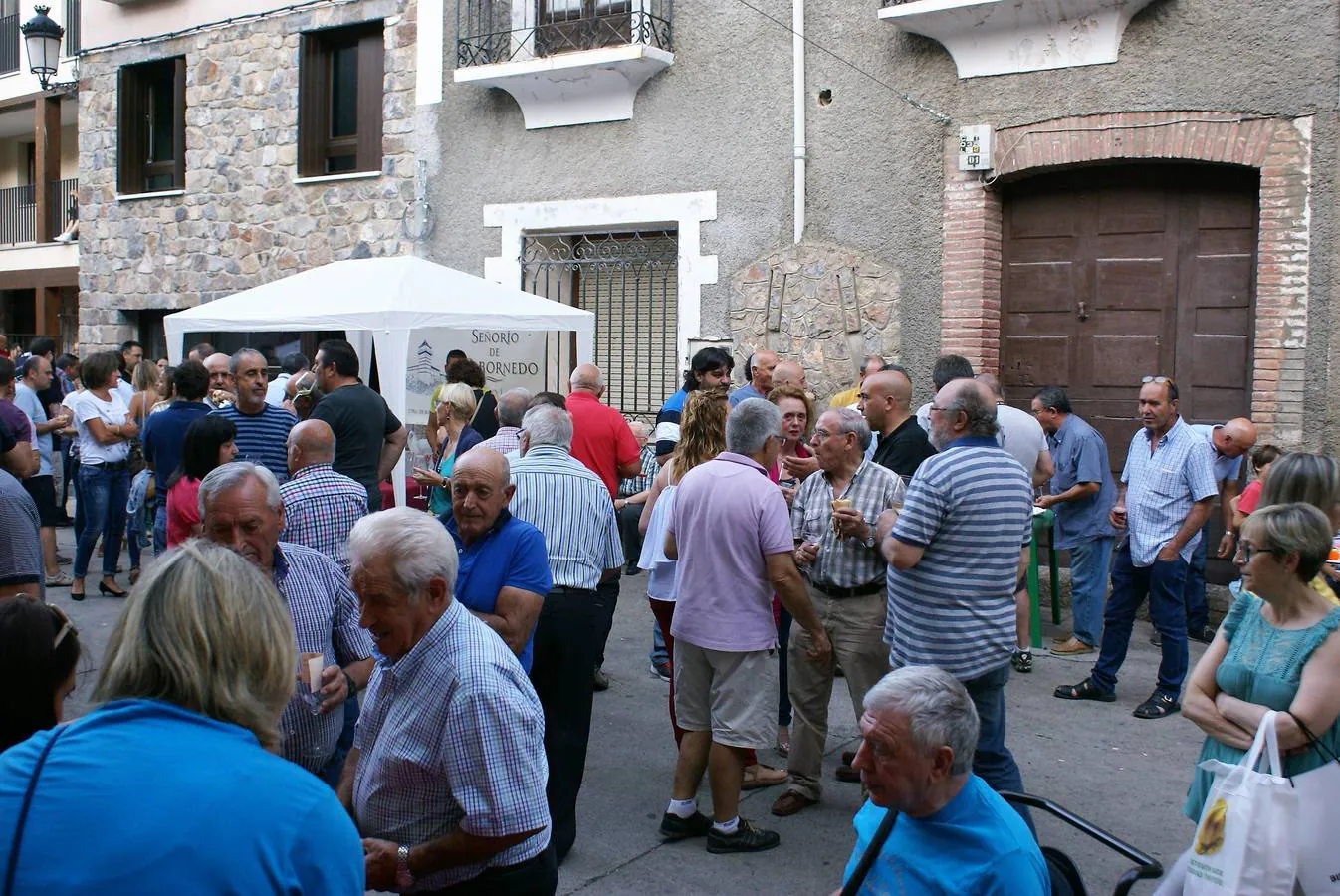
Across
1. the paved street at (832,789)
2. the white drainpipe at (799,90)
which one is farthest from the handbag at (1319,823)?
the white drainpipe at (799,90)

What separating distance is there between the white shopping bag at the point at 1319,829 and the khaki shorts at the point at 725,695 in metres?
2.00

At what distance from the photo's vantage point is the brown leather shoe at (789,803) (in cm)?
505

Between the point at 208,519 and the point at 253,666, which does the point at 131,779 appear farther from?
the point at 208,519

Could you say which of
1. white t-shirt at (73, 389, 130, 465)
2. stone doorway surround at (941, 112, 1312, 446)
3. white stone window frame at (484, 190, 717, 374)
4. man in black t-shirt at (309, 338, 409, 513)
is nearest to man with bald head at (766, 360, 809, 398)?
man in black t-shirt at (309, 338, 409, 513)

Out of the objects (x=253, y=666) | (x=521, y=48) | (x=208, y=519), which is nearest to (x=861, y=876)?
(x=253, y=666)

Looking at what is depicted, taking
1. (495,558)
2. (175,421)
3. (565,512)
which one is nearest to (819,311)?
(175,421)

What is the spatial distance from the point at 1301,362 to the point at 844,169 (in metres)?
3.67

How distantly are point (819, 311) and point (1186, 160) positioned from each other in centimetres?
291

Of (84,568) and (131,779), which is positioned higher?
(131,779)

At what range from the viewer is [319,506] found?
4.32m

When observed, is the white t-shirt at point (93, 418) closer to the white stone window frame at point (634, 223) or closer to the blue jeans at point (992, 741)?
the white stone window frame at point (634, 223)

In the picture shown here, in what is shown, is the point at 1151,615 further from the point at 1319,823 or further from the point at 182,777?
the point at 182,777

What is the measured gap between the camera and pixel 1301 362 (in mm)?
7906

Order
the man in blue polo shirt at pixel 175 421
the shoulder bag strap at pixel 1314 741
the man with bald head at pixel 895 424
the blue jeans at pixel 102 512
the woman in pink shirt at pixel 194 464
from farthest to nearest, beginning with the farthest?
1. the blue jeans at pixel 102 512
2. the man in blue polo shirt at pixel 175 421
3. the man with bald head at pixel 895 424
4. the woman in pink shirt at pixel 194 464
5. the shoulder bag strap at pixel 1314 741
